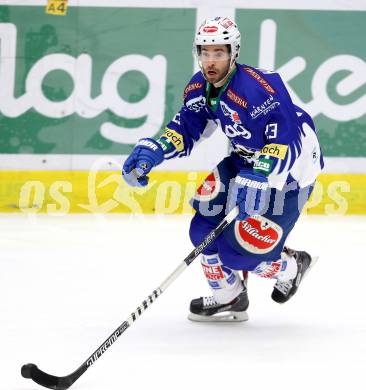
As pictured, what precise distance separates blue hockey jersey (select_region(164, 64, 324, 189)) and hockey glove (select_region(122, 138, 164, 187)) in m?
0.11

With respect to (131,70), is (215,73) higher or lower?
higher

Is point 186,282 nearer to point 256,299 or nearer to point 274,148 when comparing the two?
point 256,299

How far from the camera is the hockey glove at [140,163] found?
4.07 meters

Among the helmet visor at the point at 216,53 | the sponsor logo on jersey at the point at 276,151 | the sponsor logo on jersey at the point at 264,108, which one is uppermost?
the helmet visor at the point at 216,53

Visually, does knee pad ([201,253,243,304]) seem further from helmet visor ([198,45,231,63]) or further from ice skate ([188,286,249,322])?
helmet visor ([198,45,231,63])

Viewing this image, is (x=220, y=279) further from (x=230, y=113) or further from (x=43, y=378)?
(x=43, y=378)

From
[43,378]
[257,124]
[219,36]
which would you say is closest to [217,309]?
[257,124]

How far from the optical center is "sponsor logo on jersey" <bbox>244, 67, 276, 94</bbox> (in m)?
3.98

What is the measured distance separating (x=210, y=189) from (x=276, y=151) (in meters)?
0.41

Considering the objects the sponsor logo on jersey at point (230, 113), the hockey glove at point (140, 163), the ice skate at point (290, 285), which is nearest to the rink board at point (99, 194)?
the ice skate at point (290, 285)

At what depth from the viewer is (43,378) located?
3.30 metres

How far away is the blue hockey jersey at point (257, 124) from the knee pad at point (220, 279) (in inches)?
14.9

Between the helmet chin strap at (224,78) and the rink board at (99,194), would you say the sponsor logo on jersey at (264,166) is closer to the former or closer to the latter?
the helmet chin strap at (224,78)

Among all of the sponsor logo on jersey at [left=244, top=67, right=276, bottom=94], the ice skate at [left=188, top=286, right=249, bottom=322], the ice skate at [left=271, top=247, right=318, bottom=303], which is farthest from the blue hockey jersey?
the ice skate at [left=188, top=286, right=249, bottom=322]
